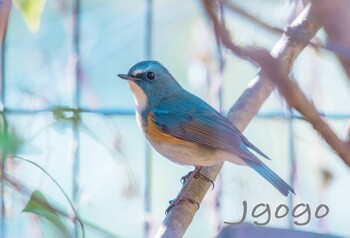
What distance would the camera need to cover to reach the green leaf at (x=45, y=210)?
0.78 metres

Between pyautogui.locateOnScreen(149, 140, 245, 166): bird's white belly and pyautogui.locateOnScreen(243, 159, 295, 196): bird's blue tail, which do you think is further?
pyautogui.locateOnScreen(149, 140, 245, 166): bird's white belly

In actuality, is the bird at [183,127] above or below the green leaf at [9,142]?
above

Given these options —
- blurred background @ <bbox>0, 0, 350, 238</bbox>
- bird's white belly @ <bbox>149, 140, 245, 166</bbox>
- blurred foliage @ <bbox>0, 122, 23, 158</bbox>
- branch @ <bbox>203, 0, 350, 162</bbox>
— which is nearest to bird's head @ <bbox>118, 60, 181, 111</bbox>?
blurred background @ <bbox>0, 0, 350, 238</bbox>

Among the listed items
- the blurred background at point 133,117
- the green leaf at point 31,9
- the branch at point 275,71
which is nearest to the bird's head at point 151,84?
the blurred background at point 133,117

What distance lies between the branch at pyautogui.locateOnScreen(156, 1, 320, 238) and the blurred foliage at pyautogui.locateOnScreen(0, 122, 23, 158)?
69 centimetres

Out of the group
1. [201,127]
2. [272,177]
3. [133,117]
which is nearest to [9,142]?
[272,177]

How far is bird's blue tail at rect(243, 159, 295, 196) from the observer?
201 centimetres

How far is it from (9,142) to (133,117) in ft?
7.74

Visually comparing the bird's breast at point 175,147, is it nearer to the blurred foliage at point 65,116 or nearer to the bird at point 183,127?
the bird at point 183,127

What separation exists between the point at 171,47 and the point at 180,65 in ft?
0.90

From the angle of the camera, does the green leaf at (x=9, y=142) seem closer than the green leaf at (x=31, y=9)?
Yes

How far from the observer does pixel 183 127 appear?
252 cm

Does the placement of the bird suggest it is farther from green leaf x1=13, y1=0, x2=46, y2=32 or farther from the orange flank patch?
green leaf x1=13, y1=0, x2=46, y2=32

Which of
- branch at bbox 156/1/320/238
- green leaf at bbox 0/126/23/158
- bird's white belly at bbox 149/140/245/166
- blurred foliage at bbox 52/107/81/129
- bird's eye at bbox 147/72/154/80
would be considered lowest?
green leaf at bbox 0/126/23/158
